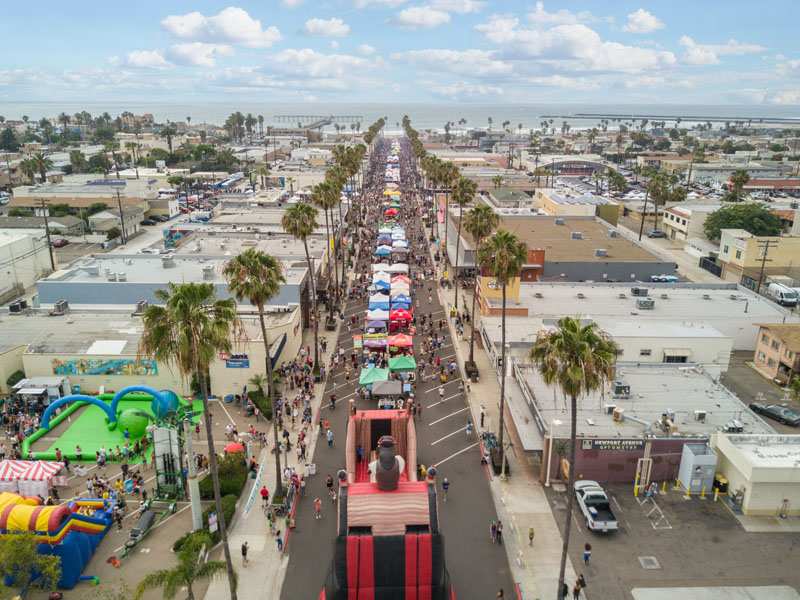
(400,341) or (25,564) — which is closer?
(25,564)

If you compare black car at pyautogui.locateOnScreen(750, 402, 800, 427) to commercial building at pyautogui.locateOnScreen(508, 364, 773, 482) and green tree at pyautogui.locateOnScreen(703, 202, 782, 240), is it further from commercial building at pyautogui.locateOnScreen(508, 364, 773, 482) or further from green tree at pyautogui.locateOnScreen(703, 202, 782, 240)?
green tree at pyautogui.locateOnScreen(703, 202, 782, 240)

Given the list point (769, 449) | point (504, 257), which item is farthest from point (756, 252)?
point (504, 257)

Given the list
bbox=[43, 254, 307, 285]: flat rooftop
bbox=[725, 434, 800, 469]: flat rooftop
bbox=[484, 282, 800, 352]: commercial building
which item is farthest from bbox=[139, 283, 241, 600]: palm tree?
bbox=[43, 254, 307, 285]: flat rooftop

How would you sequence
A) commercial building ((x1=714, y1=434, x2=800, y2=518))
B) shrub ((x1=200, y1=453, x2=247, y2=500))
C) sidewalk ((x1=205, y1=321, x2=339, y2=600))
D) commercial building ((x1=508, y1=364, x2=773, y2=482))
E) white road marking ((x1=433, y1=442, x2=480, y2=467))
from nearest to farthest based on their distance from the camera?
sidewalk ((x1=205, y1=321, x2=339, y2=600)) < commercial building ((x1=714, y1=434, x2=800, y2=518)) < shrub ((x1=200, y1=453, x2=247, y2=500)) < commercial building ((x1=508, y1=364, x2=773, y2=482)) < white road marking ((x1=433, y1=442, x2=480, y2=467))

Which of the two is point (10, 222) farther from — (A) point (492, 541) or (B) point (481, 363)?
(A) point (492, 541)

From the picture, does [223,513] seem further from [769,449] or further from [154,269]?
[154,269]

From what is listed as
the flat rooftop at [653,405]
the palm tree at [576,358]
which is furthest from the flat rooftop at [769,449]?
the palm tree at [576,358]

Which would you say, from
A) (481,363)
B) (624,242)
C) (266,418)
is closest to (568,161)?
(624,242)

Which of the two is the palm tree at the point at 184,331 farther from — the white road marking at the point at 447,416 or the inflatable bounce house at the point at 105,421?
the white road marking at the point at 447,416
